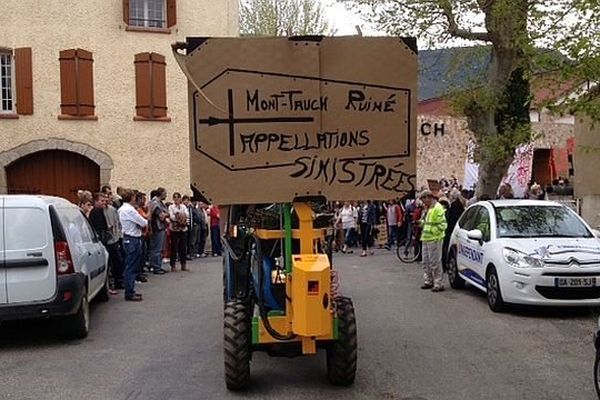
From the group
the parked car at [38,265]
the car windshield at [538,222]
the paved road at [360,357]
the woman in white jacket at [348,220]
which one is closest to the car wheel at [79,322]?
the parked car at [38,265]

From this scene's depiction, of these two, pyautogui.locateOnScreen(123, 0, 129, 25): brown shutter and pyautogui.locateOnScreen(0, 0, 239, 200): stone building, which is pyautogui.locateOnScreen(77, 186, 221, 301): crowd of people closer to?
pyautogui.locateOnScreen(0, 0, 239, 200): stone building

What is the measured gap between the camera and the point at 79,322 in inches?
362

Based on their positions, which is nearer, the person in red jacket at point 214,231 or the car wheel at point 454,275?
the car wheel at point 454,275

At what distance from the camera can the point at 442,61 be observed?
65.0 ft

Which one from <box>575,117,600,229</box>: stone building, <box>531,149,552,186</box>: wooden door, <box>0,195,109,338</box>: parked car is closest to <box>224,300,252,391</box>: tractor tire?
<box>0,195,109,338</box>: parked car

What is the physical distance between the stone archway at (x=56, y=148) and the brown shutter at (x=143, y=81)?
6.11 ft

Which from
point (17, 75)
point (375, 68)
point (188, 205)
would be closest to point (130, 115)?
point (17, 75)

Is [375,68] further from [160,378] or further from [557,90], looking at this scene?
[557,90]

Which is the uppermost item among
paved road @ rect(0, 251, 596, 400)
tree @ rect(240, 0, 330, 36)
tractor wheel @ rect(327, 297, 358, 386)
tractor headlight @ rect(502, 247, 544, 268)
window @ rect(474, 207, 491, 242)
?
tree @ rect(240, 0, 330, 36)

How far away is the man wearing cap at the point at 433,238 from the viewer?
40.8 feet

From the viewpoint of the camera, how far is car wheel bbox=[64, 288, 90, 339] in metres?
9.11

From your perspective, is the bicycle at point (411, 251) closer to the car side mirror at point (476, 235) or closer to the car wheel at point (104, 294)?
the car side mirror at point (476, 235)

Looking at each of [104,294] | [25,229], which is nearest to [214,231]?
[104,294]

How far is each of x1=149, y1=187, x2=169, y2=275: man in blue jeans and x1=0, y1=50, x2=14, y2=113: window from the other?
932 cm
